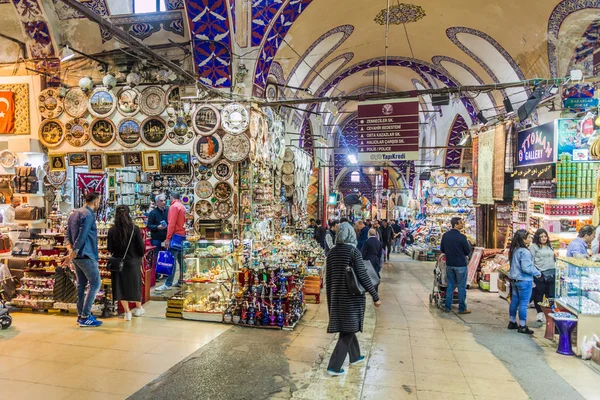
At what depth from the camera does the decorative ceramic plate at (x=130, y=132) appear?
264 inches

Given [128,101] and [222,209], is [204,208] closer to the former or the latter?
[222,209]

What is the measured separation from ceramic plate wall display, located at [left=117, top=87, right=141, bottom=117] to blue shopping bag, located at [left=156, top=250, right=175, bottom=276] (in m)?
2.26

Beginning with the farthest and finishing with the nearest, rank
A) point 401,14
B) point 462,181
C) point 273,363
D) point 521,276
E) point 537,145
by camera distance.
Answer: point 462,181, point 401,14, point 537,145, point 521,276, point 273,363

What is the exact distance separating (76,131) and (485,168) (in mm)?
8200

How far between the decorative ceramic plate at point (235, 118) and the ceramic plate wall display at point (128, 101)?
1.39 metres

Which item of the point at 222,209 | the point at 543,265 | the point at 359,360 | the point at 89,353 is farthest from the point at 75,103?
the point at 543,265

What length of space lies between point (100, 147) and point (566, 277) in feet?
22.1

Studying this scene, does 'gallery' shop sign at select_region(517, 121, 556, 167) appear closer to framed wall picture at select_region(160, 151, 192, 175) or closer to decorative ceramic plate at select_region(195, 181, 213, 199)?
decorative ceramic plate at select_region(195, 181, 213, 199)

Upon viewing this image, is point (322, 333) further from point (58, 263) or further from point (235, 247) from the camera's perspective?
point (58, 263)

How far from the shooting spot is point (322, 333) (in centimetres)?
498

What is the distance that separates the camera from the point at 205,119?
6.60 metres

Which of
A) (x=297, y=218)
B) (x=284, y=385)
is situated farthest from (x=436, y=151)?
(x=284, y=385)

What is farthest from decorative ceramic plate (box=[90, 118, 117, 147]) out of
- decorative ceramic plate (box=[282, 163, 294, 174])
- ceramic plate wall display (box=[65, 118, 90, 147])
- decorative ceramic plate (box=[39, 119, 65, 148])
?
decorative ceramic plate (box=[282, 163, 294, 174])

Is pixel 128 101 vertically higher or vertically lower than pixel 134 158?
higher
